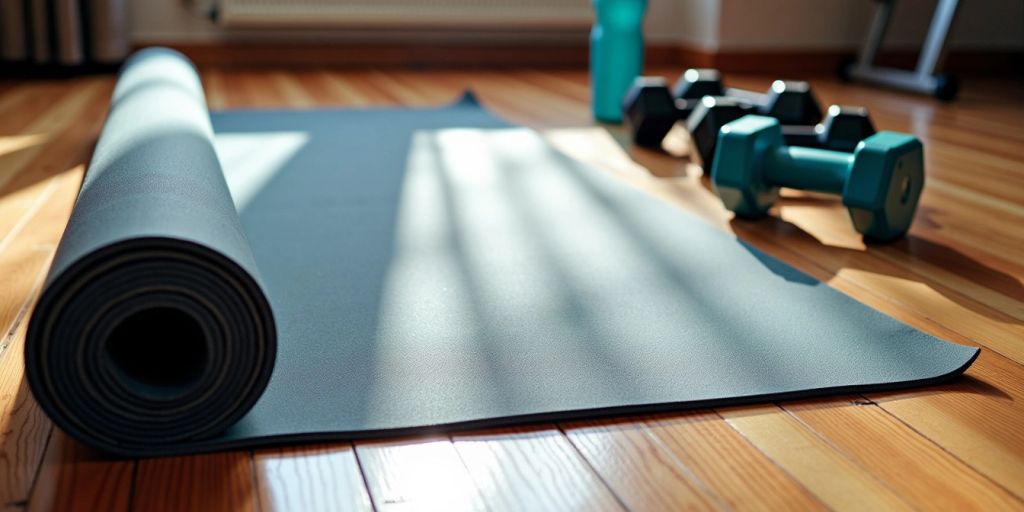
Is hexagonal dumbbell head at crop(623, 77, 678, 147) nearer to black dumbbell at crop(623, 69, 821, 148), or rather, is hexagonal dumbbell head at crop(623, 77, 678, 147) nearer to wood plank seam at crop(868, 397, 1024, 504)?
black dumbbell at crop(623, 69, 821, 148)

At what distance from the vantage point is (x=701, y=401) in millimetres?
932

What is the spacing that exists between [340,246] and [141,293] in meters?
0.62

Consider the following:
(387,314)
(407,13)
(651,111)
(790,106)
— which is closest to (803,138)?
(790,106)

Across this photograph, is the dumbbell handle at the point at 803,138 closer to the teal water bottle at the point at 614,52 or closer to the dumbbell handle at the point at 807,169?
the dumbbell handle at the point at 807,169

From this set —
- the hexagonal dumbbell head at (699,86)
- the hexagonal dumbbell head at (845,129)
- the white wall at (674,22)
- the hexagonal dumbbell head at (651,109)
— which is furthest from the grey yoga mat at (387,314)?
the white wall at (674,22)

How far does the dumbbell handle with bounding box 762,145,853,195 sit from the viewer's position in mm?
1516

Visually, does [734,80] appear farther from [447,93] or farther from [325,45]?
[325,45]

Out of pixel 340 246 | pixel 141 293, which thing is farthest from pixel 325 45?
pixel 141 293

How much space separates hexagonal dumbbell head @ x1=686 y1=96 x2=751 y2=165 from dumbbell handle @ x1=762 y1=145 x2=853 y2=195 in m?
0.33

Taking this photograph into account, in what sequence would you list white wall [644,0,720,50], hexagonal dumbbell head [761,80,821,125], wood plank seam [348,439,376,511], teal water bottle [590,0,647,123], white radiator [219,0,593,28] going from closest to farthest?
wood plank seam [348,439,376,511], hexagonal dumbbell head [761,80,821,125], teal water bottle [590,0,647,123], white radiator [219,0,593,28], white wall [644,0,720,50]

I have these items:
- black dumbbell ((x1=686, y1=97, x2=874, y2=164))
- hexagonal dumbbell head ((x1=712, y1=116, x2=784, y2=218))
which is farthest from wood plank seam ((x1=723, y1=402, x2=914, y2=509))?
black dumbbell ((x1=686, y1=97, x2=874, y2=164))

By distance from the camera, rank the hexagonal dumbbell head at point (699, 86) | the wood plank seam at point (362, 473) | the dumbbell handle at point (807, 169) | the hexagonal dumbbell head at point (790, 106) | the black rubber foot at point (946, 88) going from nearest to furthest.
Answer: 1. the wood plank seam at point (362, 473)
2. the dumbbell handle at point (807, 169)
3. the hexagonal dumbbell head at point (790, 106)
4. the hexagonal dumbbell head at point (699, 86)
5. the black rubber foot at point (946, 88)

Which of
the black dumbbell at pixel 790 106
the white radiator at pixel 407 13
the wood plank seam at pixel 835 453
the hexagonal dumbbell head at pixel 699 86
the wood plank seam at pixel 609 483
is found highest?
the wood plank seam at pixel 835 453

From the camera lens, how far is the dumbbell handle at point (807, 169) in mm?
1516
